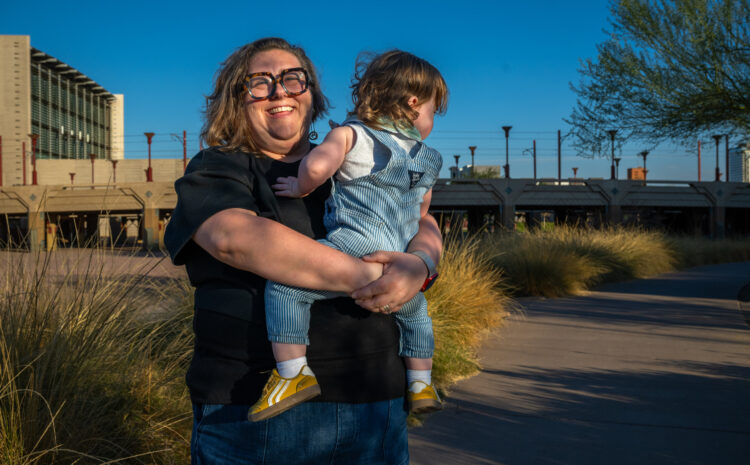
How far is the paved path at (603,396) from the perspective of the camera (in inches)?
155

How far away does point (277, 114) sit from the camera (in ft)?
6.63

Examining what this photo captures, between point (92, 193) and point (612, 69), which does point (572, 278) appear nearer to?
point (612, 69)

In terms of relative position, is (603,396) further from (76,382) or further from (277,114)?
(277,114)

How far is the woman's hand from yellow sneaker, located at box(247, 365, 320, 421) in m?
0.24

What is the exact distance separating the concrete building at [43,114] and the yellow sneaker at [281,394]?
4605cm

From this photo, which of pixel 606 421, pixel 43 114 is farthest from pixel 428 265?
pixel 43 114

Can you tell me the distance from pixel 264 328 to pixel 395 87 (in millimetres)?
959

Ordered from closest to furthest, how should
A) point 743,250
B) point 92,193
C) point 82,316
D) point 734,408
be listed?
point 82,316 → point 734,408 → point 743,250 → point 92,193

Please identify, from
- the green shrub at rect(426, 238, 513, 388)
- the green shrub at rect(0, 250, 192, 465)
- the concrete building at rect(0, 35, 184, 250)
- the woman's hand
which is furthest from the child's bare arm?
the concrete building at rect(0, 35, 184, 250)

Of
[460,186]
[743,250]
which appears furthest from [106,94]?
[743,250]

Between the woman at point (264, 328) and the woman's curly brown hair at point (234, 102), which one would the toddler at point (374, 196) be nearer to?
the woman at point (264, 328)

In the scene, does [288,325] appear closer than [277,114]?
Yes

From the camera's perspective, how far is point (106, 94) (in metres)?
68.6

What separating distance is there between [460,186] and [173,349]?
22.6 m
